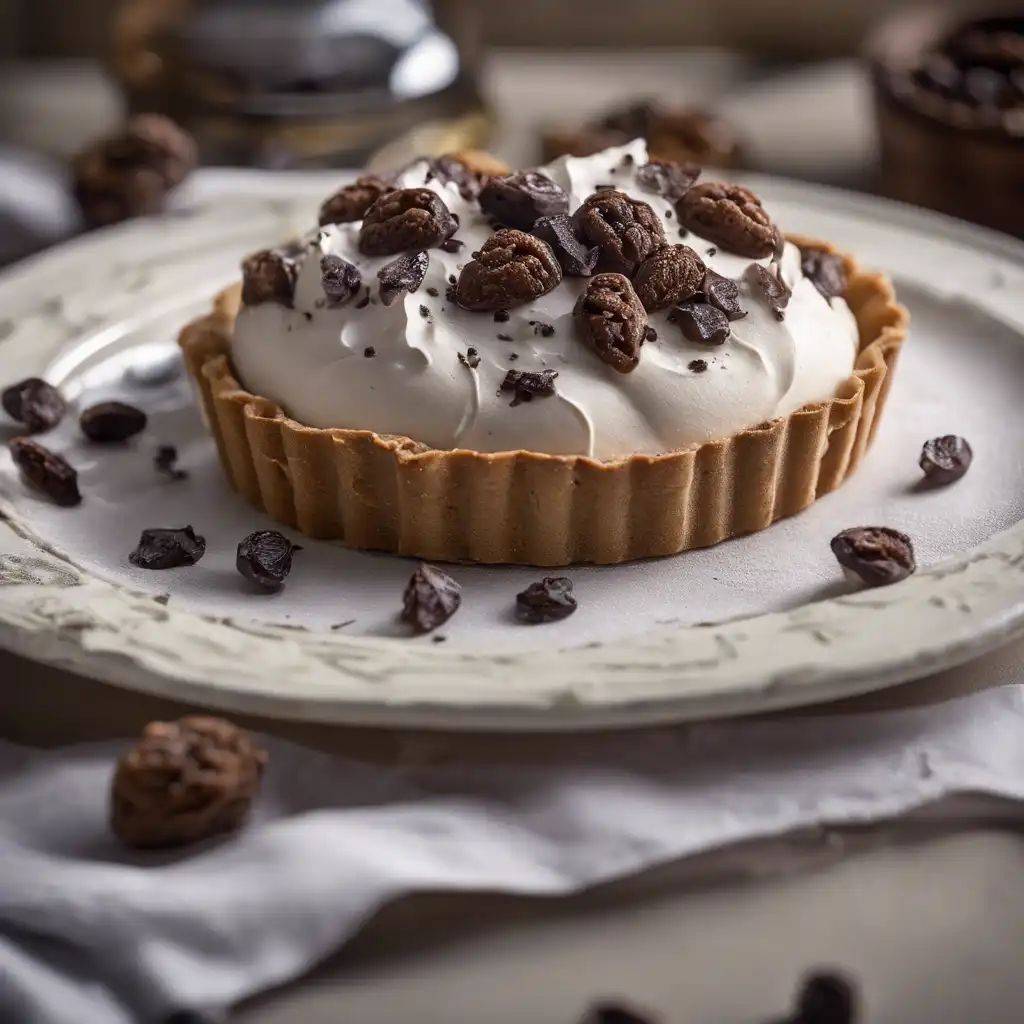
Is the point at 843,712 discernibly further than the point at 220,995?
Yes

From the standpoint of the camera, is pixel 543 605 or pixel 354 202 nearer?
pixel 543 605

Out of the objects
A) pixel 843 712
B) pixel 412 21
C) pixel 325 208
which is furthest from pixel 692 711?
pixel 412 21

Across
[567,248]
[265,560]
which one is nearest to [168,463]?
[265,560]

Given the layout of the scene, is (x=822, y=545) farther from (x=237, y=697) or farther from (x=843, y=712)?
(x=237, y=697)

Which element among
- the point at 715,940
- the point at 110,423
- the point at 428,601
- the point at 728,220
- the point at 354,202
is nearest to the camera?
the point at 715,940

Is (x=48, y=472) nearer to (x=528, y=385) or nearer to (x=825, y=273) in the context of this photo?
(x=528, y=385)

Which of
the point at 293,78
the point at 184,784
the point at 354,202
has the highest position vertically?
the point at 354,202

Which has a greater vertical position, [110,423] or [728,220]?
[728,220]
